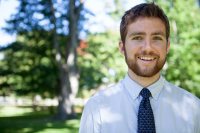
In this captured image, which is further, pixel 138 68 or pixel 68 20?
pixel 68 20

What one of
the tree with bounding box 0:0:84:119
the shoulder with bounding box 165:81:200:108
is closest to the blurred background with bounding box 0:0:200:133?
the tree with bounding box 0:0:84:119

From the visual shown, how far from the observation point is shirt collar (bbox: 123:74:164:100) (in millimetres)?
2739

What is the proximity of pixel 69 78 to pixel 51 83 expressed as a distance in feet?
12.3

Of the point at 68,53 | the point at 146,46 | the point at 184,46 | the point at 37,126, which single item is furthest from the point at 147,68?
the point at 68,53

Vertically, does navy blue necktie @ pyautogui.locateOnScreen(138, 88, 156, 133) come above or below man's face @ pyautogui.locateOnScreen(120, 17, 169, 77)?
below

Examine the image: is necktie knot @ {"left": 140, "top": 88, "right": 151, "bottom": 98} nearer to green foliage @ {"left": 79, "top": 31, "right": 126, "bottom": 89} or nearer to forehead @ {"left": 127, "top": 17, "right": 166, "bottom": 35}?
forehead @ {"left": 127, "top": 17, "right": 166, "bottom": 35}

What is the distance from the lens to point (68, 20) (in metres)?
26.7

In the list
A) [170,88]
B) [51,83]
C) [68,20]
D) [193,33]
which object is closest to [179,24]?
[193,33]

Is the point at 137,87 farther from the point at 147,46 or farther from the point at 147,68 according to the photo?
the point at 147,46

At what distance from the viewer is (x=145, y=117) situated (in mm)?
2613

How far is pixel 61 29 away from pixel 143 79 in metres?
25.4

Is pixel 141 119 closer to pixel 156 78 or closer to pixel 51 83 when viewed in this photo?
pixel 156 78

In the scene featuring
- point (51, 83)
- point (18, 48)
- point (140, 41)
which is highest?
point (140, 41)

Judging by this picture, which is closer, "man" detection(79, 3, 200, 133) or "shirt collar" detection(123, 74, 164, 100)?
"man" detection(79, 3, 200, 133)
